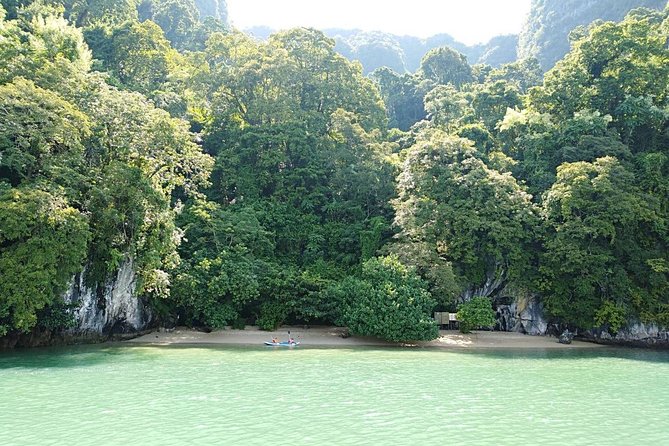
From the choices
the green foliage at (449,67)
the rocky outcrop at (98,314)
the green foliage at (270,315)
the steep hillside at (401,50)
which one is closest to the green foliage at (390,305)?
the green foliage at (270,315)

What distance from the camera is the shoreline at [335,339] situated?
917 inches

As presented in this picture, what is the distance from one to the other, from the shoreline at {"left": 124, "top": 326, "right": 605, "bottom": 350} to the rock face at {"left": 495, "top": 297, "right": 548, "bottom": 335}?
0.72 metres

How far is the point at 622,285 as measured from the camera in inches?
947

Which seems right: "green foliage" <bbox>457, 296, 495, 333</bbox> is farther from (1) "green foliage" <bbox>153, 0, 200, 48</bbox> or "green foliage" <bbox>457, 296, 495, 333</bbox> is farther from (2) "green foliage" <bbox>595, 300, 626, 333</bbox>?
(1) "green foliage" <bbox>153, 0, 200, 48</bbox>

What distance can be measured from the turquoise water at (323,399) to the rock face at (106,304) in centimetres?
138

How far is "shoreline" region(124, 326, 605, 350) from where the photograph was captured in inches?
917

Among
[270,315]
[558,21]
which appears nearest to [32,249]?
[270,315]

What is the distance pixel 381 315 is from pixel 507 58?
260ft

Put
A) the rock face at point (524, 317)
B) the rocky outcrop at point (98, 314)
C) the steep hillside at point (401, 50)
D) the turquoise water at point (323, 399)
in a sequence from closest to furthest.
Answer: the turquoise water at point (323, 399)
the rocky outcrop at point (98, 314)
the rock face at point (524, 317)
the steep hillside at point (401, 50)

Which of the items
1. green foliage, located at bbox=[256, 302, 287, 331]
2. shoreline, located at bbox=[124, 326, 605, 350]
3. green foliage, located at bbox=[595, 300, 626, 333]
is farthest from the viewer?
green foliage, located at bbox=[256, 302, 287, 331]

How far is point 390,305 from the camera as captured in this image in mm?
22391

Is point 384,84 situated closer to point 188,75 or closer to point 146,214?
point 188,75

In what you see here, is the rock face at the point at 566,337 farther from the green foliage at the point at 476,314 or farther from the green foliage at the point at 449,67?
the green foliage at the point at 449,67

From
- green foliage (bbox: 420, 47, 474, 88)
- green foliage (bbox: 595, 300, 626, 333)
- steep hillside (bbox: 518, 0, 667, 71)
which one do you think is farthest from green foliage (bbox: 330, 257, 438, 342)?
steep hillside (bbox: 518, 0, 667, 71)
